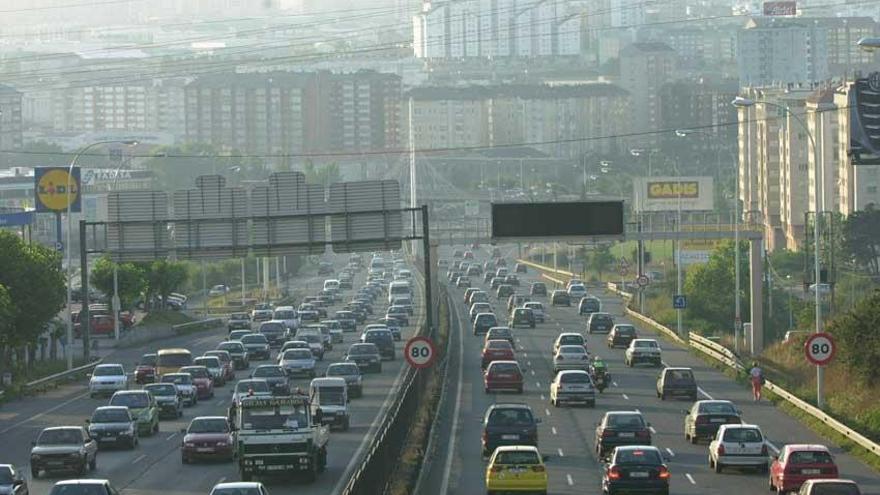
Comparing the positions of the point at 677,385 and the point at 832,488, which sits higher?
the point at 832,488

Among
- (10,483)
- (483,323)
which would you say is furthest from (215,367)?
(10,483)

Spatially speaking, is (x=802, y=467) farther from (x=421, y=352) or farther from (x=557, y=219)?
(x=557, y=219)

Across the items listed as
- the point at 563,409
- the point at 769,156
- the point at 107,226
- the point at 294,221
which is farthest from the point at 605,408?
the point at 769,156

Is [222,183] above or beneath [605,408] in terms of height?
above

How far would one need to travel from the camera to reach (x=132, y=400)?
48.8 m

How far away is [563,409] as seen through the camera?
175ft

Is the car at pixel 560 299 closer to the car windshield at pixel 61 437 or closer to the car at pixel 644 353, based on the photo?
the car at pixel 644 353

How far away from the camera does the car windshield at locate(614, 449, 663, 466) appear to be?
3412 centimetres

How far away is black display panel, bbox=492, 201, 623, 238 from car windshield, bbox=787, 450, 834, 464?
1292 inches

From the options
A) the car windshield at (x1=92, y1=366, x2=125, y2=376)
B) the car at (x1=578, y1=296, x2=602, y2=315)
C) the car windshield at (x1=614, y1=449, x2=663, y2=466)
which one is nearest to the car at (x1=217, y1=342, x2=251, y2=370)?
the car windshield at (x1=92, y1=366, x2=125, y2=376)

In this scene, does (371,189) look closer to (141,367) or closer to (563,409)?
(141,367)

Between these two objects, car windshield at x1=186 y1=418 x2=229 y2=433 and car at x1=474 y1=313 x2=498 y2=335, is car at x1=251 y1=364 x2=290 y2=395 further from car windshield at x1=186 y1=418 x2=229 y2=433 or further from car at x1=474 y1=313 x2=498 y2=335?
car at x1=474 y1=313 x2=498 y2=335

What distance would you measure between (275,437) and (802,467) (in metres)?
9.22

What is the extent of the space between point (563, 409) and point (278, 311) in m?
44.3
